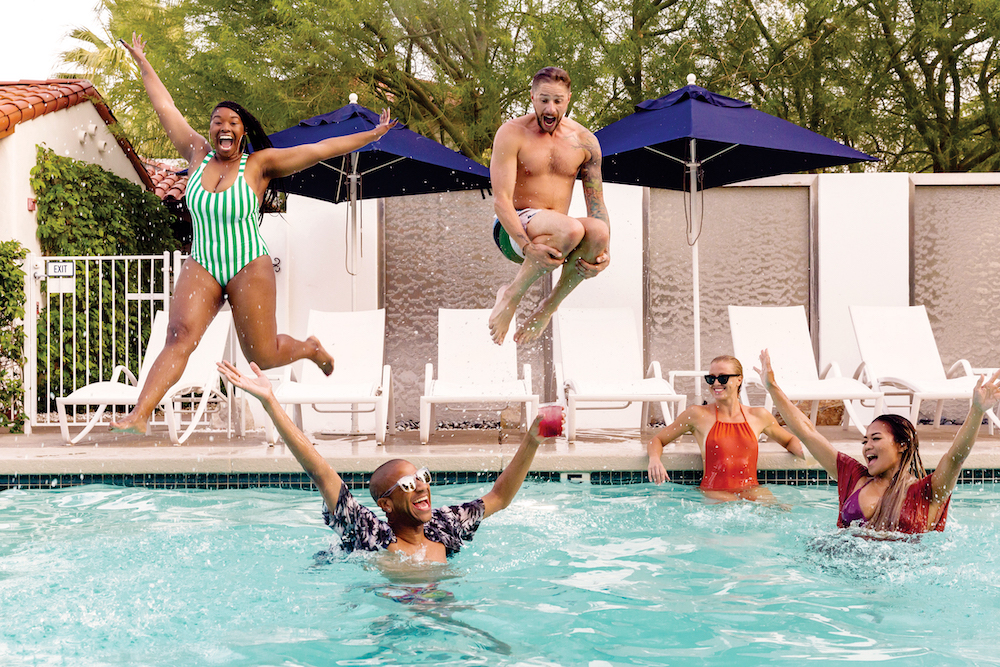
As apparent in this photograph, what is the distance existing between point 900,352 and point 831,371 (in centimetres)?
68

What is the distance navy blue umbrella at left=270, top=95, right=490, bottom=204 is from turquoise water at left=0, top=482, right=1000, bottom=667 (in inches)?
114

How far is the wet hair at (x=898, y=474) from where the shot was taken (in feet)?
13.2

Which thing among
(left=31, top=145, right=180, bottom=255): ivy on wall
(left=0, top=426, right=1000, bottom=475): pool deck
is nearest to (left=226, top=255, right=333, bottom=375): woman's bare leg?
(left=0, top=426, right=1000, bottom=475): pool deck

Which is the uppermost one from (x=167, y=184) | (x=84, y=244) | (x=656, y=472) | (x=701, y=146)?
(x=167, y=184)

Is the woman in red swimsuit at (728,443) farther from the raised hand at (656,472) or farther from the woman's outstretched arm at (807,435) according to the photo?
the woman's outstretched arm at (807,435)

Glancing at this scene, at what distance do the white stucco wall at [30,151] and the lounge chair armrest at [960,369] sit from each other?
8318 mm

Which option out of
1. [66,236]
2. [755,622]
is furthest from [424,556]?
[66,236]

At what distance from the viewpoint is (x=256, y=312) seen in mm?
3916

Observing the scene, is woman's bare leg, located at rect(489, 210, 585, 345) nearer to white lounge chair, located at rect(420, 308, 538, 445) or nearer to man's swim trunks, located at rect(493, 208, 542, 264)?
man's swim trunks, located at rect(493, 208, 542, 264)

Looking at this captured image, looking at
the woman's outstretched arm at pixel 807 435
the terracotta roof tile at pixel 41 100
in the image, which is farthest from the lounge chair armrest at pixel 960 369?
the terracotta roof tile at pixel 41 100

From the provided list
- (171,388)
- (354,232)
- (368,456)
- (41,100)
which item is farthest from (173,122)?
(41,100)

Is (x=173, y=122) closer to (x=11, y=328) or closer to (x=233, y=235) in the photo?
(x=233, y=235)

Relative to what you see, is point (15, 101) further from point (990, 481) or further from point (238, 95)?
point (990, 481)

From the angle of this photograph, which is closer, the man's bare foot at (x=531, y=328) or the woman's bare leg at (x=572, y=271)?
the woman's bare leg at (x=572, y=271)
